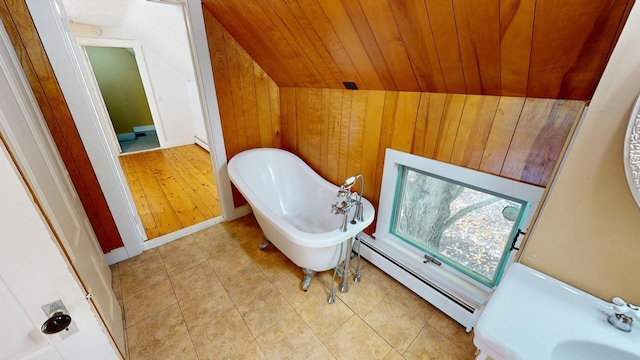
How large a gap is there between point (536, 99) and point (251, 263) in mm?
2001

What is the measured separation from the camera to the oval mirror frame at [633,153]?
518 mm

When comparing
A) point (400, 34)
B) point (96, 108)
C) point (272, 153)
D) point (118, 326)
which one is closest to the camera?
point (400, 34)

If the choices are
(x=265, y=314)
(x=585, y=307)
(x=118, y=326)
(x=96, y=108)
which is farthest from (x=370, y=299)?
(x=96, y=108)

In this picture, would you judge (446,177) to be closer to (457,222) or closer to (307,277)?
(457,222)

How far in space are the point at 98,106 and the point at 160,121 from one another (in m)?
3.04

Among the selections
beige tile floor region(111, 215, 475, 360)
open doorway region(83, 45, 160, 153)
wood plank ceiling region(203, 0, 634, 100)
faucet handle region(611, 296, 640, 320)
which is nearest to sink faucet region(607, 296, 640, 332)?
faucet handle region(611, 296, 640, 320)

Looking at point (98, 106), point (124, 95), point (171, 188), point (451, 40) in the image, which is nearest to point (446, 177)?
point (451, 40)

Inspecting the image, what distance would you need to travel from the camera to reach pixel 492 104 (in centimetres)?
105

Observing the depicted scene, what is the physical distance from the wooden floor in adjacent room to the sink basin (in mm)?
2572

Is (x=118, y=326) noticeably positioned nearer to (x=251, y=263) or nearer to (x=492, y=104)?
(x=251, y=263)

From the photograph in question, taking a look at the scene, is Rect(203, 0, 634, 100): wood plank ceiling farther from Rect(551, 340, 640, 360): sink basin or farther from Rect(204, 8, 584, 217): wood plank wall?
Rect(551, 340, 640, 360): sink basin

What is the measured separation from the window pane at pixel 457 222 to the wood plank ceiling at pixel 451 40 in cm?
58

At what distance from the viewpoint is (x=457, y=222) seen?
1419 mm

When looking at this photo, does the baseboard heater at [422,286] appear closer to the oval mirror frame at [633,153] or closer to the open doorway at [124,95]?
the oval mirror frame at [633,153]
